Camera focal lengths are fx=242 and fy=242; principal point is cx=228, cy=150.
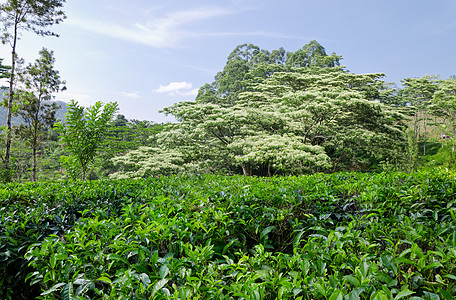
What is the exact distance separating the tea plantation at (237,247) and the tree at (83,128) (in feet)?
8.26

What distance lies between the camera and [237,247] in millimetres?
1846

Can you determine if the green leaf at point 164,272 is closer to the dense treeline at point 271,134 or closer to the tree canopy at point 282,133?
the dense treeline at point 271,134

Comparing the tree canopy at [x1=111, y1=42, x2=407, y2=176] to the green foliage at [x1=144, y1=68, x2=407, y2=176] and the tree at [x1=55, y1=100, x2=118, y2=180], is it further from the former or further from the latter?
the tree at [x1=55, y1=100, x2=118, y2=180]

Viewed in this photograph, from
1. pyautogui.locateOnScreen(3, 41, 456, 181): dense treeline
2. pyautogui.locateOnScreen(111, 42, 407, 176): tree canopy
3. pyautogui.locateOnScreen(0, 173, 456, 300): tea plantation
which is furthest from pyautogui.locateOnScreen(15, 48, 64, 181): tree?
pyautogui.locateOnScreen(0, 173, 456, 300): tea plantation

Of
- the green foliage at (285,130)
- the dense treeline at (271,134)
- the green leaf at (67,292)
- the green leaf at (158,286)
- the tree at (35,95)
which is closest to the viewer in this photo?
the green leaf at (158,286)

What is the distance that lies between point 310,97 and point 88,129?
7267mm

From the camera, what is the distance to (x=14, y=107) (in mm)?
12172

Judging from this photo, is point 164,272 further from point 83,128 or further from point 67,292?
point 83,128

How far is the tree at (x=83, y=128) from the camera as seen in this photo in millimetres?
5223

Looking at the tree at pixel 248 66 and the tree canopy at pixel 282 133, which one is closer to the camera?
the tree canopy at pixel 282 133

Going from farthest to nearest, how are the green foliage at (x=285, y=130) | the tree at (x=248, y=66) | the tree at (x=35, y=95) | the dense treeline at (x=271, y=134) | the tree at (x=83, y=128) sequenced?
the tree at (x=248, y=66) → the tree at (x=35, y=95) → the green foliage at (x=285, y=130) → the dense treeline at (x=271, y=134) → the tree at (x=83, y=128)

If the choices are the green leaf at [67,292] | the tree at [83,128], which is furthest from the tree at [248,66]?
the green leaf at [67,292]

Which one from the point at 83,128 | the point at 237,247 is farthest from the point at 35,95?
the point at 237,247

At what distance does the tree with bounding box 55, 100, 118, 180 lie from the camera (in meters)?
5.22
